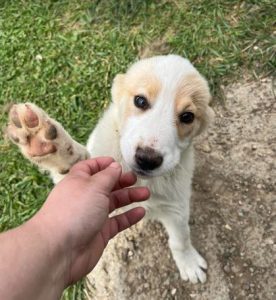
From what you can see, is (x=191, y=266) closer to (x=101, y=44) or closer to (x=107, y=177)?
(x=107, y=177)

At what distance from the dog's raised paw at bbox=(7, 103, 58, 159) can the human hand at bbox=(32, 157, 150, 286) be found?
0.64 feet

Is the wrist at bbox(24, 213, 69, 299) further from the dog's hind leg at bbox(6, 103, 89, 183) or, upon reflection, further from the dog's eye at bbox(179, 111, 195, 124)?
the dog's eye at bbox(179, 111, 195, 124)

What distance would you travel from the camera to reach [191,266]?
3361mm

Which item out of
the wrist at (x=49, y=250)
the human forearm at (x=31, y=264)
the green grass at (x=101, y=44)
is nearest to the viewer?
the human forearm at (x=31, y=264)

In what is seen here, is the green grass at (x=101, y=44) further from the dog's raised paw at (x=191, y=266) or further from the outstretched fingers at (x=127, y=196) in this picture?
the outstretched fingers at (x=127, y=196)

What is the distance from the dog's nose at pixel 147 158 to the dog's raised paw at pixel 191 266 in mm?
1105

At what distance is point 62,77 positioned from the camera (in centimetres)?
443

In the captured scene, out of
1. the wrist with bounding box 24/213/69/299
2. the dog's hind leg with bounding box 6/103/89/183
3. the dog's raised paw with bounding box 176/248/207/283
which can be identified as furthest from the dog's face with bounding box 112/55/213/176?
the dog's raised paw with bounding box 176/248/207/283

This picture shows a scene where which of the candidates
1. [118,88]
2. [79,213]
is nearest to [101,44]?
[118,88]

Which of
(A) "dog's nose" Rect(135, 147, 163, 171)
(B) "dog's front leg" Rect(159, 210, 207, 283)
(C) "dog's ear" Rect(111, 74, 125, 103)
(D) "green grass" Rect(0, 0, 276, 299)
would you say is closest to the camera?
(A) "dog's nose" Rect(135, 147, 163, 171)

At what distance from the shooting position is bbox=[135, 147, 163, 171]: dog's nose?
2.42 m

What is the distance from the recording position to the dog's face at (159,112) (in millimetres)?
2459

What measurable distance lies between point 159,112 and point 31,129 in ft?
2.26

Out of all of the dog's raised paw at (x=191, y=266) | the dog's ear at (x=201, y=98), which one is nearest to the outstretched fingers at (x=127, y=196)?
the dog's ear at (x=201, y=98)
